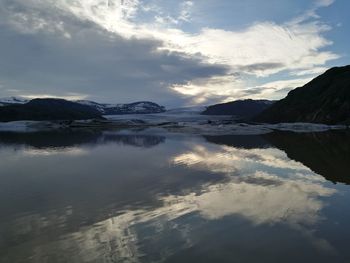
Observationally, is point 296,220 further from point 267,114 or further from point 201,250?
point 267,114

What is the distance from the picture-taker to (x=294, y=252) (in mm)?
7625

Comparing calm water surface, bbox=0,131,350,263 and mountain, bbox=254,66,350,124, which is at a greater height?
mountain, bbox=254,66,350,124

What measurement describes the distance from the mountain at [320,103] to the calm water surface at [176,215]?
194ft

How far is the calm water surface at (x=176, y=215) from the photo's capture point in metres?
7.66

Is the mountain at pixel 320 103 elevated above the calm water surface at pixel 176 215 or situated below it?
above

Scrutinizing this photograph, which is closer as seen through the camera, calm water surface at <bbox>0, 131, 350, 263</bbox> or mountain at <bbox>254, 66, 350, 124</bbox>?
calm water surface at <bbox>0, 131, 350, 263</bbox>

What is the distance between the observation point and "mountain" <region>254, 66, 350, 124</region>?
241 feet

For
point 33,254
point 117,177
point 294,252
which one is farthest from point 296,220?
point 117,177

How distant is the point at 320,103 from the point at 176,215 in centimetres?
7991

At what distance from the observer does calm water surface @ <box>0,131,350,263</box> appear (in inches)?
302

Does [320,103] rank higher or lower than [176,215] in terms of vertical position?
higher

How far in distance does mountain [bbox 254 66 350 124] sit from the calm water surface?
59.0 metres

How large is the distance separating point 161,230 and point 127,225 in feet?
3.20

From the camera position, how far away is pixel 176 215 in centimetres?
1038
